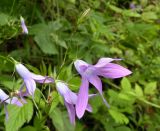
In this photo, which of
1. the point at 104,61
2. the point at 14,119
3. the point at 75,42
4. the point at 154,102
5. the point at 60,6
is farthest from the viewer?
the point at 60,6

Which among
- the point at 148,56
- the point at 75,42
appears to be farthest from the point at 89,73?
the point at 148,56

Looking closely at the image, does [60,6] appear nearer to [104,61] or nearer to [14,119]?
→ [14,119]

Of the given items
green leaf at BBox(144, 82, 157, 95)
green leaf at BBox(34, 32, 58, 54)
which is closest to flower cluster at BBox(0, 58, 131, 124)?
green leaf at BBox(34, 32, 58, 54)

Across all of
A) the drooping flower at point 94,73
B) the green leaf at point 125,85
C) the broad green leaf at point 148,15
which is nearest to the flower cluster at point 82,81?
the drooping flower at point 94,73

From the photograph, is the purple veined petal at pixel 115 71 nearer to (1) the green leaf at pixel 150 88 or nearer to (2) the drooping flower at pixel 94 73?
(2) the drooping flower at pixel 94 73

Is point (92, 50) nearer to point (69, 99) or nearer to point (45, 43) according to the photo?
point (45, 43)

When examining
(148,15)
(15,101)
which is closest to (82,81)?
(15,101)
